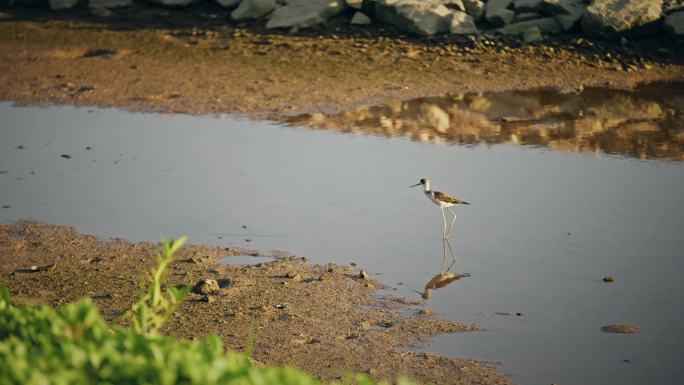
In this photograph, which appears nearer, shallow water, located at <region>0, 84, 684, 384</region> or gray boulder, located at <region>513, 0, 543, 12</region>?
shallow water, located at <region>0, 84, 684, 384</region>

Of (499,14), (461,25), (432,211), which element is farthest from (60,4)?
(432,211)

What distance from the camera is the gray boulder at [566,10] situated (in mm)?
17781

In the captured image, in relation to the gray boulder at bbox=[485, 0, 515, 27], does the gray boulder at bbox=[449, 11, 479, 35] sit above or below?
below

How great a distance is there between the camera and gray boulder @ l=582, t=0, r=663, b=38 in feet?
56.5

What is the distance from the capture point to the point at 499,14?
17906 millimetres

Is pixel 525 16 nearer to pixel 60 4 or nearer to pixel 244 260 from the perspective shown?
pixel 60 4

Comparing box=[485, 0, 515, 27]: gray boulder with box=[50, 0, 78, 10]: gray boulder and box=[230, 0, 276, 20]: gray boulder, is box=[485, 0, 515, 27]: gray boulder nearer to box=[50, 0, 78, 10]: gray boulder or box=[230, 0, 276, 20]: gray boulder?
box=[230, 0, 276, 20]: gray boulder

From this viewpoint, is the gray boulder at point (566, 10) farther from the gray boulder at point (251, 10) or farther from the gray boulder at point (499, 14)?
the gray boulder at point (251, 10)

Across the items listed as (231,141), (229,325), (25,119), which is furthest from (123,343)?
(25,119)

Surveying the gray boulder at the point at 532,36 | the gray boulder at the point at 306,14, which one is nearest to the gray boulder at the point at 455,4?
the gray boulder at the point at 532,36

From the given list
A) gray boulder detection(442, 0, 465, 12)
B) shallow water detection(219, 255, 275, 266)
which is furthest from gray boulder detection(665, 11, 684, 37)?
shallow water detection(219, 255, 275, 266)

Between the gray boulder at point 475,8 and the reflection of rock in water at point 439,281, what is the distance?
33.6 ft

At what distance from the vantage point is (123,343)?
4414mm

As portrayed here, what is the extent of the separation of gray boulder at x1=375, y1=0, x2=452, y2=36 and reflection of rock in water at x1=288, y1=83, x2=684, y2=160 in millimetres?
2467
